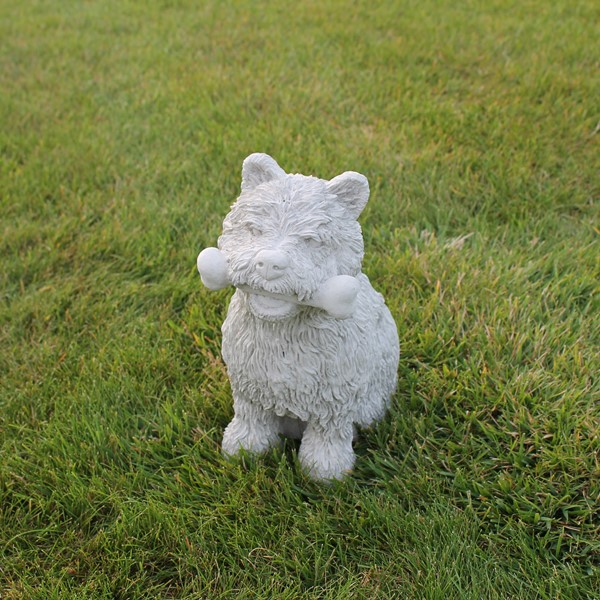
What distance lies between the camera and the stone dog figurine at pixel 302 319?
1671 millimetres

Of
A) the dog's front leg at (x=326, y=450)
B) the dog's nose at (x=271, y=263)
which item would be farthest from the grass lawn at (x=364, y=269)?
the dog's nose at (x=271, y=263)

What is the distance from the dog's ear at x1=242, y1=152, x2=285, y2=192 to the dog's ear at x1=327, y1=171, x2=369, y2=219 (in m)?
0.15

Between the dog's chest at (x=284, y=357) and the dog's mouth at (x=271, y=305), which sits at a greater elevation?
the dog's mouth at (x=271, y=305)

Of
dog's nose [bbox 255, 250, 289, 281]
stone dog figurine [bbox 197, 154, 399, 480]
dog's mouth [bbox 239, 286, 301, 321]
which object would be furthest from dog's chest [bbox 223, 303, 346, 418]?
dog's nose [bbox 255, 250, 289, 281]

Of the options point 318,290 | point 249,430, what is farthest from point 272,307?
point 249,430

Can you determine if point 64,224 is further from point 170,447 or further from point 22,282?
point 170,447

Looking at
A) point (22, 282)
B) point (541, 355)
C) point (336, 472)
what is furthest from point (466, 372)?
point (22, 282)

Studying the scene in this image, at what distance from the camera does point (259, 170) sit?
1.80m

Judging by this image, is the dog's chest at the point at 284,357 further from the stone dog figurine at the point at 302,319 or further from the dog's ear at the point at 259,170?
the dog's ear at the point at 259,170

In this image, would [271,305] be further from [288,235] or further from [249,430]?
[249,430]

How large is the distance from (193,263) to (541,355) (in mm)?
1721

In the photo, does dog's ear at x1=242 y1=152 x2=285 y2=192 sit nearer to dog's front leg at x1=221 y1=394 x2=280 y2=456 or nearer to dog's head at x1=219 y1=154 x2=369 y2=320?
dog's head at x1=219 y1=154 x2=369 y2=320

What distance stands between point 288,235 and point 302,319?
0.31 metres

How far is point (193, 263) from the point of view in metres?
3.34
